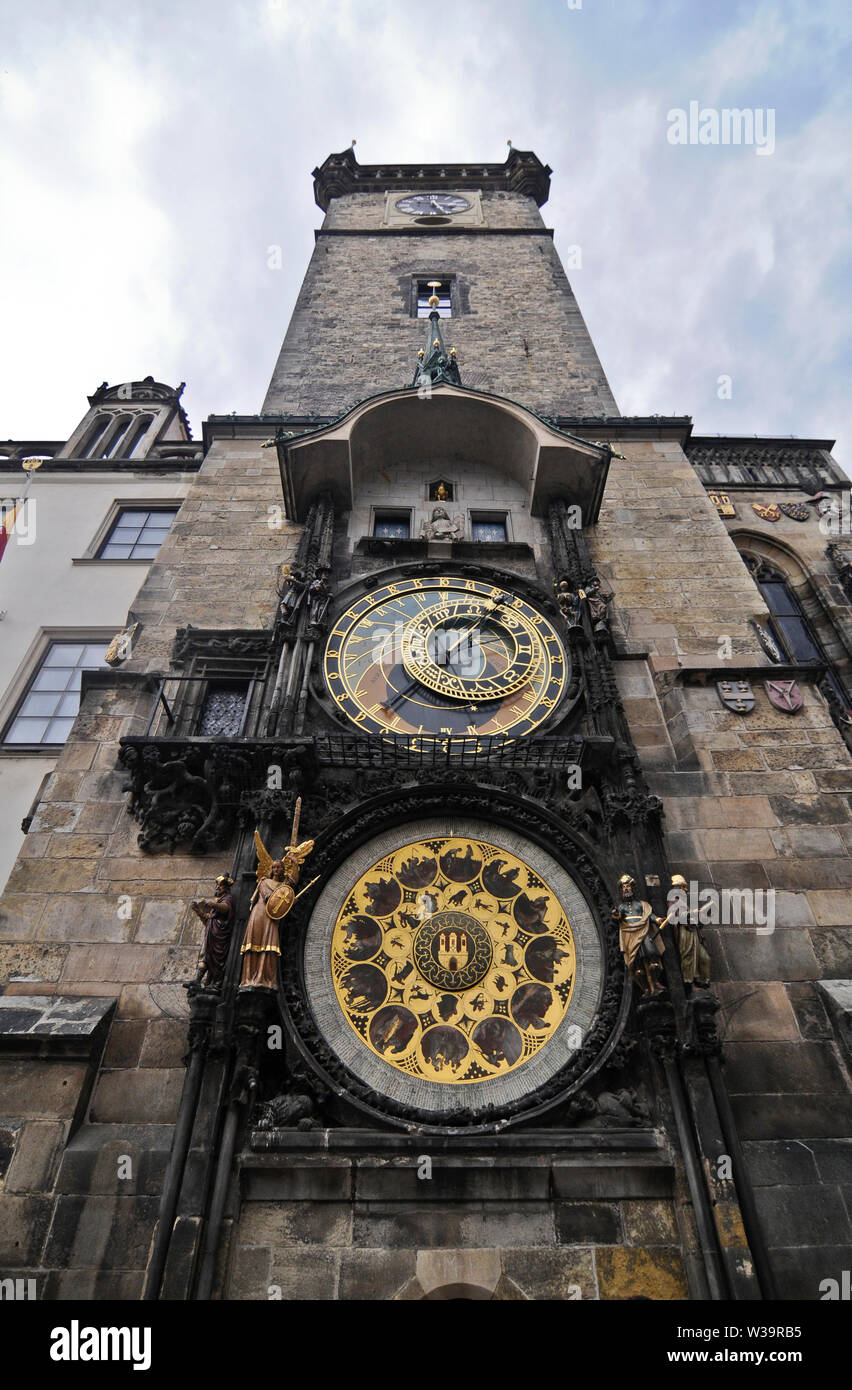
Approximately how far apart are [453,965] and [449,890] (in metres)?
0.67

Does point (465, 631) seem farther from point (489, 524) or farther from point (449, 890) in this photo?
point (449, 890)

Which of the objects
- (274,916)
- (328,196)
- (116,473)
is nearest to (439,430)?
(116,473)

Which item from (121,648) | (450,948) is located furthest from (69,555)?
(450,948)

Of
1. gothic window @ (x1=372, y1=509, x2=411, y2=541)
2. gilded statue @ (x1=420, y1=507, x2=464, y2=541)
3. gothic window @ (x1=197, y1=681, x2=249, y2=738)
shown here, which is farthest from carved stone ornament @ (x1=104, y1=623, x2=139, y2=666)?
gilded statue @ (x1=420, y1=507, x2=464, y2=541)

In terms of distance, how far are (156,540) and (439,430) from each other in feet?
16.2

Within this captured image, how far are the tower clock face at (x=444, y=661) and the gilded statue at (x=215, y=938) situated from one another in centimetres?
258

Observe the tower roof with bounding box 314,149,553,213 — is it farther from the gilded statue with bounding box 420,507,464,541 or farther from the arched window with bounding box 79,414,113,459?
the gilded statue with bounding box 420,507,464,541

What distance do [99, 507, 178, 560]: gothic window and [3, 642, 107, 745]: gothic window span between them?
2022mm

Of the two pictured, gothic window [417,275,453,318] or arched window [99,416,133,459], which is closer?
arched window [99,416,133,459]

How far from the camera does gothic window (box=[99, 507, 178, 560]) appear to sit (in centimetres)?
1293

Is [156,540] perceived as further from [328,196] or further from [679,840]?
[328,196]

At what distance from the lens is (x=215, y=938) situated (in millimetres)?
6277

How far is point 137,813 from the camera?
308 inches

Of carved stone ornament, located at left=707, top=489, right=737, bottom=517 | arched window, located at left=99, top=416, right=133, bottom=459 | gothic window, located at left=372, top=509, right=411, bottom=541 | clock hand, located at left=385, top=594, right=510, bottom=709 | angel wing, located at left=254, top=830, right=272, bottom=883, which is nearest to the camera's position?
angel wing, located at left=254, top=830, right=272, bottom=883
